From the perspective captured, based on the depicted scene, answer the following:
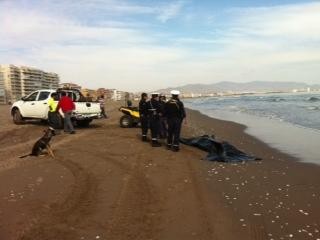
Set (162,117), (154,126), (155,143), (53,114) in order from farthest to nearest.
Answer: (53,114), (154,126), (162,117), (155,143)

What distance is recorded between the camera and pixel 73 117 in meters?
22.1

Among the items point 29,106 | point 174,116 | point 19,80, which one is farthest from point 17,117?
point 19,80

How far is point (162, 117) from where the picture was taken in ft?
53.2

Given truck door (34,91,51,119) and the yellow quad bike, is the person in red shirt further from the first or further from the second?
the yellow quad bike

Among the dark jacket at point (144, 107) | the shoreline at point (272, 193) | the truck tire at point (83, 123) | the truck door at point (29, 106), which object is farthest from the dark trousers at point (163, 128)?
the truck door at point (29, 106)

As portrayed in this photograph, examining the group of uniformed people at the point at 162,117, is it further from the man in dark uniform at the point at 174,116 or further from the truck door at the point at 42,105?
the truck door at the point at 42,105

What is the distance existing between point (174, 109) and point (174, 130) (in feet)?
2.02

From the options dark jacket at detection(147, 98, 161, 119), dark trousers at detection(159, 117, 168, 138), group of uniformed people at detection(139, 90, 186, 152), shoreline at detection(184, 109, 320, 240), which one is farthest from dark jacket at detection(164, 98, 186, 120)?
shoreline at detection(184, 109, 320, 240)

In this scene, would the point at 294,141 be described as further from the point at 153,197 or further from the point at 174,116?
the point at 153,197

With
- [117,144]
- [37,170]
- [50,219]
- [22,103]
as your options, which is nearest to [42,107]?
[22,103]

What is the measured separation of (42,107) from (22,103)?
1570mm

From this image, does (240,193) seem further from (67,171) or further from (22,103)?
(22,103)

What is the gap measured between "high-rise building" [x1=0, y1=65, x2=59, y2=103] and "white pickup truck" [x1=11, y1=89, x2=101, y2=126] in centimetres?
5435

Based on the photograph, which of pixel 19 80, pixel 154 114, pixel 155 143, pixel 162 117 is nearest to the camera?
pixel 155 143
